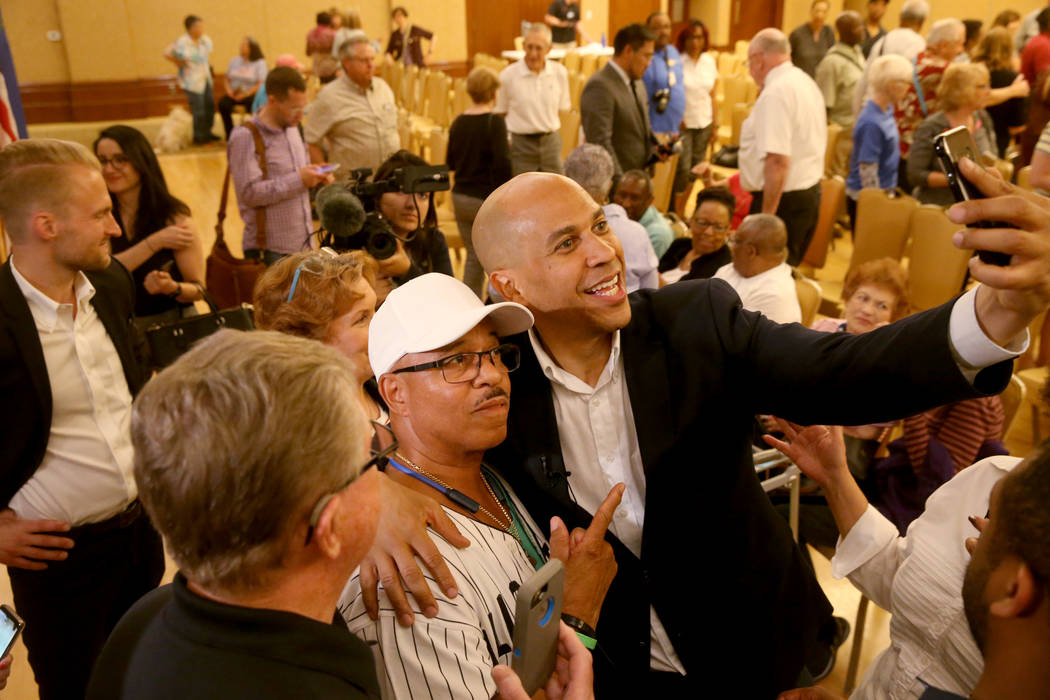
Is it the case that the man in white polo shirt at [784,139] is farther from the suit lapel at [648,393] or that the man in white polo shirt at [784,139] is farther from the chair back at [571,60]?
the chair back at [571,60]

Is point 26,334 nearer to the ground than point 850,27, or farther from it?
nearer to the ground

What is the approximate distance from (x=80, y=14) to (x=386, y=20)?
15.4 ft

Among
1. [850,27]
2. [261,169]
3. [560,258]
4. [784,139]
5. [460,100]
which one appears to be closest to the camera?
[560,258]

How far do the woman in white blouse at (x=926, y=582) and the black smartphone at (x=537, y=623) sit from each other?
0.64 m

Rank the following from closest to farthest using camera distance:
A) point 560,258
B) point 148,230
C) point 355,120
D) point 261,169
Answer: point 560,258
point 148,230
point 261,169
point 355,120

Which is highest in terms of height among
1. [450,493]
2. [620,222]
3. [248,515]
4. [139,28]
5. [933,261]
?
[139,28]

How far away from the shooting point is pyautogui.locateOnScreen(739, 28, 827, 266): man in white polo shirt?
4.66m

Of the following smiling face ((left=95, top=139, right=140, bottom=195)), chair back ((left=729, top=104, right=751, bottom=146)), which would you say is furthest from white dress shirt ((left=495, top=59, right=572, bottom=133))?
smiling face ((left=95, top=139, right=140, bottom=195))

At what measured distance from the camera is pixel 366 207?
3.23 meters

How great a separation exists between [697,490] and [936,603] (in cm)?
44

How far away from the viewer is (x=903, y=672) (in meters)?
1.39

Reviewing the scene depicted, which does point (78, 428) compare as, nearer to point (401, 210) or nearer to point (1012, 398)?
point (401, 210)

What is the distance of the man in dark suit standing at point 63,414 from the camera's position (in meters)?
1.87

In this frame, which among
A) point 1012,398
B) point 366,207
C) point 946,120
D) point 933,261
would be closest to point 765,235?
point 1012,398
